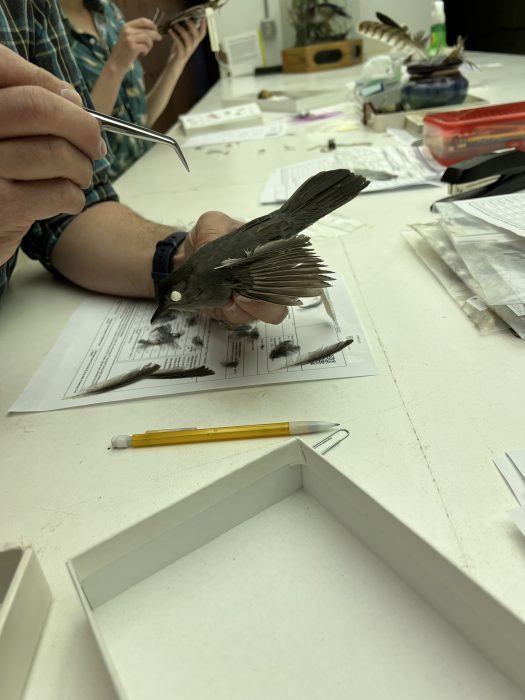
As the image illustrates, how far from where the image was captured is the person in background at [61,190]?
19.7 inches

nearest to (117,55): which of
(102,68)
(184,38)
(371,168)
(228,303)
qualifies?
(102,68)

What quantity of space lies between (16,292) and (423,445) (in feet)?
2.44

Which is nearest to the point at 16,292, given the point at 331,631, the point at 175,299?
the point at 175,299

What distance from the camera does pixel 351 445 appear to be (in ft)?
1.63

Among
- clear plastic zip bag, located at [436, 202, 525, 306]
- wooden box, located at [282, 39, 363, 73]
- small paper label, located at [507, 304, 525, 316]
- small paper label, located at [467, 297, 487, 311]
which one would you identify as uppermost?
clear plastic zip bag, located at [436, 202, 525, 306]

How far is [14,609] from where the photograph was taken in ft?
1.11

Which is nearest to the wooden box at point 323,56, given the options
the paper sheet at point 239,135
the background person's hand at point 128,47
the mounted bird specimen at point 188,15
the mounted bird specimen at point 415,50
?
the mounted bird specimen at point 415,50

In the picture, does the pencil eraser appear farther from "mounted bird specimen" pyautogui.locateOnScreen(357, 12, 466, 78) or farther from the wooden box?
the wooden box

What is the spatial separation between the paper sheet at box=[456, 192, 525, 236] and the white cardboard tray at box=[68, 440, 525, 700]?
1.49 feet

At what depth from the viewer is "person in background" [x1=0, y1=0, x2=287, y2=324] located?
50 cm

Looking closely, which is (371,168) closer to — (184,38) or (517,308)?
(517,308)

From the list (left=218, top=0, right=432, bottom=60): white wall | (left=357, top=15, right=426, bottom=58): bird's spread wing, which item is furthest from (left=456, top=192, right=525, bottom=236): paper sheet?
(left=218, top=0, right=432, bottom=60): white wall

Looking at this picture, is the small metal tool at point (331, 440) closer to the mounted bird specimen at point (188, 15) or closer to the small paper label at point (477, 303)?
the small paper label at point (477, 303)

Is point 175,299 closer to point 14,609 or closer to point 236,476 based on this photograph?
point 236,476
